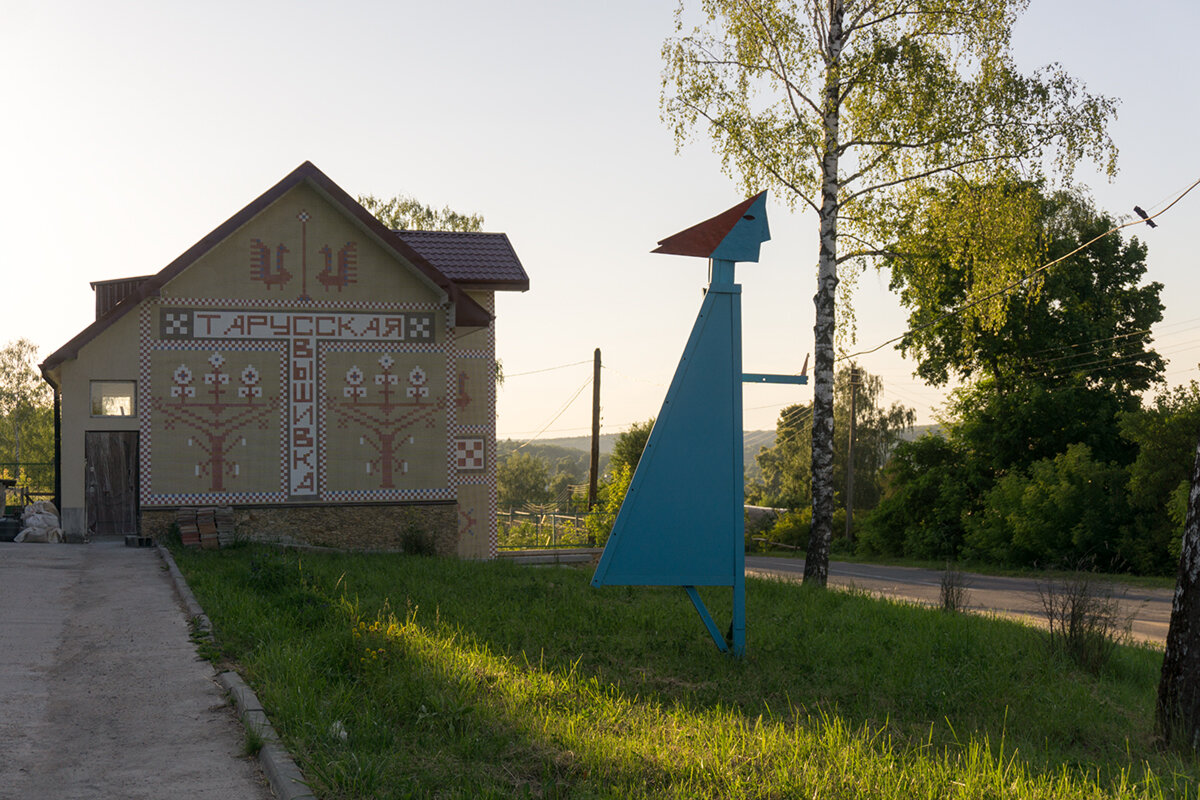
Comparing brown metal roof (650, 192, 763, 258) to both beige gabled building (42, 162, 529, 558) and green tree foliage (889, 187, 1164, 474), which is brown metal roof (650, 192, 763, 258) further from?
green tree foliage (889, 187, 1164, 474)

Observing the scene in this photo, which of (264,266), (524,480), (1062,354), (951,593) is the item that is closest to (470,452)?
(264,266)

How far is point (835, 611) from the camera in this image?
12.2m

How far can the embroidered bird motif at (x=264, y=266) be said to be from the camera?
65.0 ft

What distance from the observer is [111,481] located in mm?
19578

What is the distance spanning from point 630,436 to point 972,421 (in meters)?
21.6

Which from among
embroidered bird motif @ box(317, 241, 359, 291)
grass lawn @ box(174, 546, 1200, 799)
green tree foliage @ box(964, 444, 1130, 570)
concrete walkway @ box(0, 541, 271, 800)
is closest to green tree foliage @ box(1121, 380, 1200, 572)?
green tree foliage @ box(964, 444, 1130, 570)

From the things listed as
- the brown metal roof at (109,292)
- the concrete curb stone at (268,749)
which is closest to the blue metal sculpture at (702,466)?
the concrete curb stone at (268,749)

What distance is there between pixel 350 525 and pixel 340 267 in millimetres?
5335

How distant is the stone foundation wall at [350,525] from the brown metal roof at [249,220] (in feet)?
11.9

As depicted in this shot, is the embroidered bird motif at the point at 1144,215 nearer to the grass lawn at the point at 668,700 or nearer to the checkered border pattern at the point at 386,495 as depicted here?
the grass lawn at the point at 668,700

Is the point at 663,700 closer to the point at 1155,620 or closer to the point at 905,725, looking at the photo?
the point at 905,725

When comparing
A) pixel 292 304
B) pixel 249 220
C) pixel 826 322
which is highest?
pixel 249 220

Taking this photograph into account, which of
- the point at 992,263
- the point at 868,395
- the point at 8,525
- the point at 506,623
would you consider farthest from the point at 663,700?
the point at 868,395

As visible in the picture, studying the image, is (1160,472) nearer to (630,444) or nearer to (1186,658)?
(1186,658)
